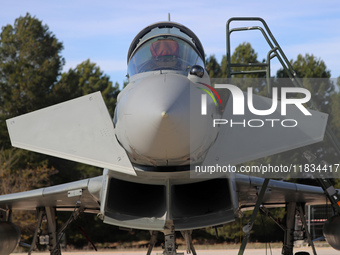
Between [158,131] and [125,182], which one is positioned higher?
[158,131]

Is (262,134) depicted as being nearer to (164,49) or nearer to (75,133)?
(164,49)

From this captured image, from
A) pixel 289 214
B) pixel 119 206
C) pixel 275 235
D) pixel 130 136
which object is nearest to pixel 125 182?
pixel 119 206

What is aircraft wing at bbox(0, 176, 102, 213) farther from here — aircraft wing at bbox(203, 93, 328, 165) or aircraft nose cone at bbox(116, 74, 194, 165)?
aircraft nose cone at bbox(116, 74, 194, 165)

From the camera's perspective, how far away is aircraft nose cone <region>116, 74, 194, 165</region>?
525 centimetres

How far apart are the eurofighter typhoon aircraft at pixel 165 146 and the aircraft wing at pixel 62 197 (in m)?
1.88

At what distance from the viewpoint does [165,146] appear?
17.9 feet

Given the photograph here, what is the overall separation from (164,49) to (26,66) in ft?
79.7

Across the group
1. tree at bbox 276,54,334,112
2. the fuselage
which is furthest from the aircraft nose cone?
tree at bbox 276,54,334,112

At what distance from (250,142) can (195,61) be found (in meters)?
1.43

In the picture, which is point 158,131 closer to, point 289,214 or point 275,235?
point 289,214

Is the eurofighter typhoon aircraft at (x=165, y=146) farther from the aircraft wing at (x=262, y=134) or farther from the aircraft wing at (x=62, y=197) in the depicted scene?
the aircraft wing at (x=62, y=197)

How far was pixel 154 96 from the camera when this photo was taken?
5.36m

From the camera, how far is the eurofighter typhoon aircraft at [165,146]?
5.74 metres

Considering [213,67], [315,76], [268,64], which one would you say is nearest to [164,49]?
[268,64]
